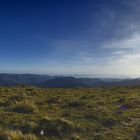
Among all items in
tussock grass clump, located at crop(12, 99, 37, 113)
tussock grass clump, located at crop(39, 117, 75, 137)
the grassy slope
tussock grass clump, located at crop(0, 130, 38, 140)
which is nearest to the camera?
tussock grass clump, located at crop(0, 130, 38, 140)

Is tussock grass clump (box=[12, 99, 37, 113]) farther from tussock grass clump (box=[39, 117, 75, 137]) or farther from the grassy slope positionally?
tussock grass clump (box=[39, 117, 75, 137])

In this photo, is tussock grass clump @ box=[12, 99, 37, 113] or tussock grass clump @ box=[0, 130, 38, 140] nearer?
tussock grass clump @ box=[0, 130, 38, 140]

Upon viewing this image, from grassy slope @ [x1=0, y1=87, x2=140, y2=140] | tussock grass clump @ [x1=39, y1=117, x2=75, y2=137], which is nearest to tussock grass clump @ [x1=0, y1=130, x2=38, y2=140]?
grassy slope @ [x1=0, y1=87, x2=140, y2=140]

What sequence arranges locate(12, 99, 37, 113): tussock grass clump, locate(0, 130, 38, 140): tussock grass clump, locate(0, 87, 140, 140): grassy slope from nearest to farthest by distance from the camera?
locate(0, 130, 38, 140): tussock grass clump → locate(0, 87, 140, 140): grassy slope → locate(12, 99, 37, 113): tussock grass clump

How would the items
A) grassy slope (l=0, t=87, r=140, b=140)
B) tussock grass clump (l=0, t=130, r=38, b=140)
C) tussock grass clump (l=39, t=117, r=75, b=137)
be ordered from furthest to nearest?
1. tussock grass clump (l=39, t=117, r=75, b=137)
2. grassy slope (l=0, t=87, r=140, b=140)
3. tussock grass clump (l=0, t=130, r=38, b=140)

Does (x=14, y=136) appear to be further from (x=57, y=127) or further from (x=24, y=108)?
(x=24, y=108)

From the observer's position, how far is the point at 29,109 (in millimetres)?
18078

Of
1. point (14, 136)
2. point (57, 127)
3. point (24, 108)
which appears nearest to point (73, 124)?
point (57, 127)

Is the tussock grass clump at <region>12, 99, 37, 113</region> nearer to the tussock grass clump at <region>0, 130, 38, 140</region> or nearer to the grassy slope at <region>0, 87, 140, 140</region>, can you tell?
the grassy slope at <region>0, 87, 140, 140</region>

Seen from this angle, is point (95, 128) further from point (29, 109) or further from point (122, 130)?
point (29, 109)

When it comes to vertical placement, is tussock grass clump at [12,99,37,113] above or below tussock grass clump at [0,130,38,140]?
above

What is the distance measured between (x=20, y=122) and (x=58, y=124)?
217 centimetres

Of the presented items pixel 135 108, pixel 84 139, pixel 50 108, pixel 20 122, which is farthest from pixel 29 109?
pixel 135 108

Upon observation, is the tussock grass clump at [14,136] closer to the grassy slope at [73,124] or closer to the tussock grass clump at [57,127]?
the grassy slope at [73,124]
